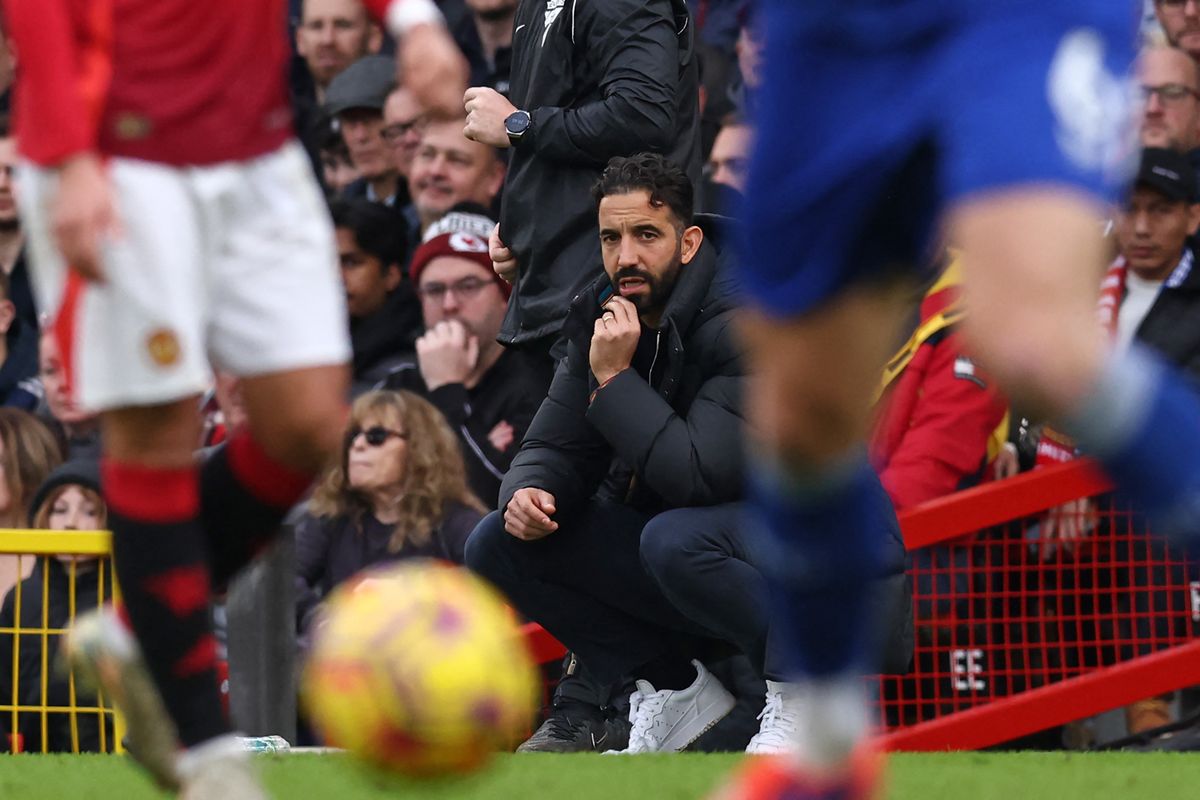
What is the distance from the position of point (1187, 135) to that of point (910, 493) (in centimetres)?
254

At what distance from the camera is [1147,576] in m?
6.74

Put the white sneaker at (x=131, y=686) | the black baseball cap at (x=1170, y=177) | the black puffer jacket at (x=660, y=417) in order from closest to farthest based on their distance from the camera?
the white sneaker at (x=131, y=686), the black puffer jacket at (x=660, y=417), the black baseball cap at (x=1170, y=177)

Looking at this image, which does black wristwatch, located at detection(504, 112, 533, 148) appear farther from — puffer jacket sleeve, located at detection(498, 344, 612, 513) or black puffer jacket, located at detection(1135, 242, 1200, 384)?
black puffer jacket, located at detection(1135, 242, 1200, 384)

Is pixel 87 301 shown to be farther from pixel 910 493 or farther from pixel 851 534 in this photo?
pixel 910 493

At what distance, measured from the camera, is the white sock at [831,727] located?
3457 mm

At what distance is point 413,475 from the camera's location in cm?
769

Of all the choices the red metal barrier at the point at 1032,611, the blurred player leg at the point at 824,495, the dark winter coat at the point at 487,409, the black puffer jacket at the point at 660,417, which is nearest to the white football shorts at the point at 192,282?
the blurred player leg at the point at 824,495

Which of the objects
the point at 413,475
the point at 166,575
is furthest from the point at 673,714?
the point at 166,575

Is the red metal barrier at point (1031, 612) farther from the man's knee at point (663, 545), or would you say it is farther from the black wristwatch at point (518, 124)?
the black wristwatch at point (518, 124)

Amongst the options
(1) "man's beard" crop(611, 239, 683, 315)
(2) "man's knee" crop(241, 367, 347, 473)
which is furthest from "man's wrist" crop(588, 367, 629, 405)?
(2) "man's knee" crop(241, 367, 347, 473)

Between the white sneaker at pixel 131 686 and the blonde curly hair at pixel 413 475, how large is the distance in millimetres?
3221

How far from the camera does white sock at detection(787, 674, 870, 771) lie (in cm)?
346

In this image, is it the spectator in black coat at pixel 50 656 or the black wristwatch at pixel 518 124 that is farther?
the spectator in black coat at pixel 50 656

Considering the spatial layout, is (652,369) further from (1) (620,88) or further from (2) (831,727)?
(2) (831,727)
